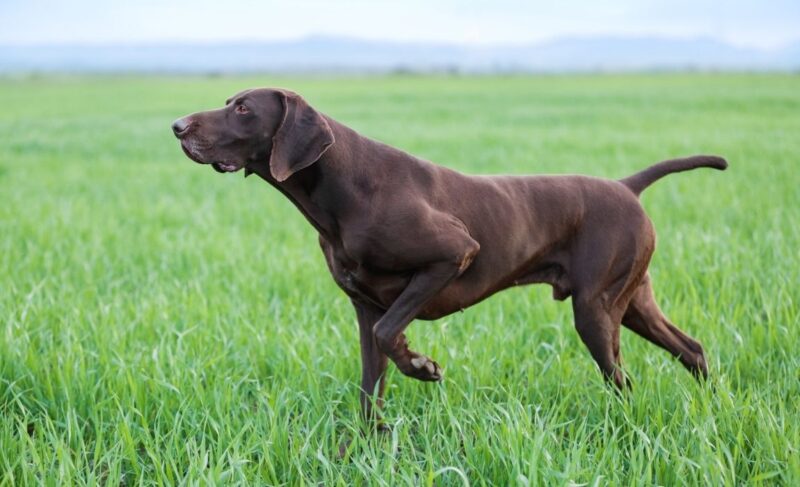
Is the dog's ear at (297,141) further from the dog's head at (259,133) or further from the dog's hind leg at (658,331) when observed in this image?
the dog's hind leg at (658,331)

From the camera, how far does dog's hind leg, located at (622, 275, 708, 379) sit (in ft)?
11.8

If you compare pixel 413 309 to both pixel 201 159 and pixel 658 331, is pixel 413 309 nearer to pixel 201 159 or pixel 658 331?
pixel 201 159

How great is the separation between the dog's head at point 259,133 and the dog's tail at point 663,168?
4.84ft

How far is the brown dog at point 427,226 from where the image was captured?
2842mm

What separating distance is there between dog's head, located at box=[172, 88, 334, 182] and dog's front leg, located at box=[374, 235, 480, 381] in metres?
0.58

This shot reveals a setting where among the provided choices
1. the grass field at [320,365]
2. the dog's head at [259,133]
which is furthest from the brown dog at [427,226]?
the grass field at [320,365]

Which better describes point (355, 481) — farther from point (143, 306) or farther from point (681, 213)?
point (681, 213)

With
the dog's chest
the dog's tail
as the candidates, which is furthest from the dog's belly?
the dog's tail

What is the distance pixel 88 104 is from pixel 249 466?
123 ft

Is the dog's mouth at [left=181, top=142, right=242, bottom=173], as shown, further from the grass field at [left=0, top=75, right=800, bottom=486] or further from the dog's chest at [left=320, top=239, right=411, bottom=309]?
the grass field at [left=0, top=75, right=800, bottom=486]

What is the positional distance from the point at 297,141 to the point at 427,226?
54 centimetres

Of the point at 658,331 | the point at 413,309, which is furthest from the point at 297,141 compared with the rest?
the point at 658,331

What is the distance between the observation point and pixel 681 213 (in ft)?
26.9

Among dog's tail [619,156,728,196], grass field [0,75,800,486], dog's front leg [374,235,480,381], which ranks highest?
dog's tail [619,156,728,196]
